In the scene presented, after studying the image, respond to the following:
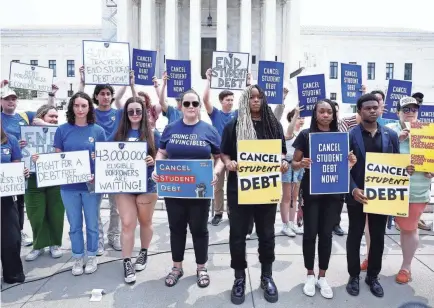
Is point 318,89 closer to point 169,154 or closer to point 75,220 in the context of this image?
point 169,154

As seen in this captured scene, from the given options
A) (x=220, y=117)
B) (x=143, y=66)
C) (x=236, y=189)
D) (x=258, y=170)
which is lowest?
(x=236, y=189)

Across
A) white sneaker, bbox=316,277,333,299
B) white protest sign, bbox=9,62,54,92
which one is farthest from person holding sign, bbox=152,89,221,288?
white protest sign, bbox=9,62,54,92

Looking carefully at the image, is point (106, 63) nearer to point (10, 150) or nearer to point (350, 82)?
point (10, 150)

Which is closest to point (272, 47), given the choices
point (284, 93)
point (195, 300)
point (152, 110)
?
point (284, 93)

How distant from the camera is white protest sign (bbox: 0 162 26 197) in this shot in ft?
14.1

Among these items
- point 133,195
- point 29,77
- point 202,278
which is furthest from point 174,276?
point 29,77

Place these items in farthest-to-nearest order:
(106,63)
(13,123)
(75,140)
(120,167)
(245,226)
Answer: (106,63), (13,123), (75,140), (120,167), (245,226)

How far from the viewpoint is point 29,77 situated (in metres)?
6.91

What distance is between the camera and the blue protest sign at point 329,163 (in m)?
3.98

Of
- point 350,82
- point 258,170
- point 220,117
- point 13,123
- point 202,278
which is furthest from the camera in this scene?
point 350,82

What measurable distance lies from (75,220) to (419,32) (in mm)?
58308

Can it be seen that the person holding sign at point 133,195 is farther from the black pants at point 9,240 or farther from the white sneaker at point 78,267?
the black pants at point 9,240

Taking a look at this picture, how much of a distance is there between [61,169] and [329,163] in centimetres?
322

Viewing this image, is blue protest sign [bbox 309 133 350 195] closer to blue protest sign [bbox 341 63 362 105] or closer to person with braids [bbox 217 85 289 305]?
person with braids [bbox 217 85 289 305]
